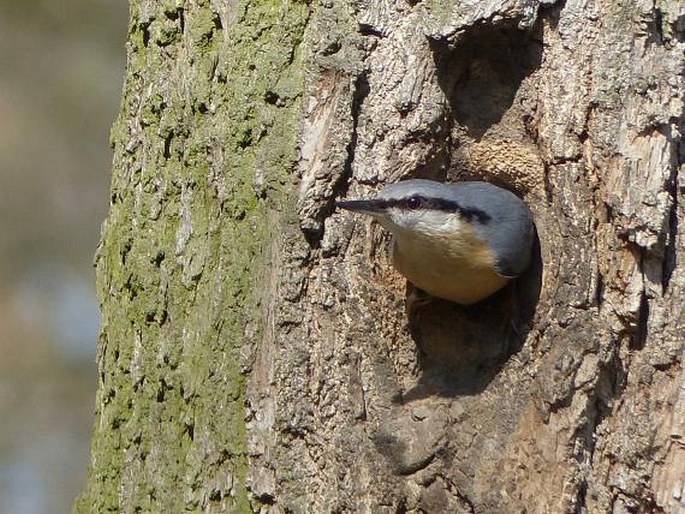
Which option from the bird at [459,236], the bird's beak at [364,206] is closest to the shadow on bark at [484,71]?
the bird at [459,236]

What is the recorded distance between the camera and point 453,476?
2711 millimetres

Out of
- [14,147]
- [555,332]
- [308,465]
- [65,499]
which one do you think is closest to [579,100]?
[555,332]

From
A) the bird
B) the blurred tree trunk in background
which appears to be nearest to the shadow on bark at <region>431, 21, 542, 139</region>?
the blurred tree trunk in background

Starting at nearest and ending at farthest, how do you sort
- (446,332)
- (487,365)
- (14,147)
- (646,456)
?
(646,456), (487,365), (446,332), (14,147)

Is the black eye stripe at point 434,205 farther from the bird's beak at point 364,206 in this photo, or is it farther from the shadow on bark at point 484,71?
the shadow on bark at point 484,71

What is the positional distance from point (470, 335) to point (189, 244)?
0.88m

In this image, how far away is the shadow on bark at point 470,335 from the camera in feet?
9.59

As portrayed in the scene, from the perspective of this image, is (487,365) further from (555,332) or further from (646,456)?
(646,456)

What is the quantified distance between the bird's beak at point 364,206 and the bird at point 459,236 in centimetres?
5

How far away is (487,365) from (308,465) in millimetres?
632

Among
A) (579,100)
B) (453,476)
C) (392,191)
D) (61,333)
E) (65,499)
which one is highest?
(579,100)

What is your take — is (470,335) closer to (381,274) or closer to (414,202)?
(381,274)

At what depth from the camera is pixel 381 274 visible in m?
2.94

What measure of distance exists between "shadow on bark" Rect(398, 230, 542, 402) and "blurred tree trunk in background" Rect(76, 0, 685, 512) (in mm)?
30
